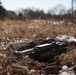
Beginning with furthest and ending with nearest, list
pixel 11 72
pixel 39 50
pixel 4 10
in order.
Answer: pixel 4 10, pixel 39 50, pixel 11 72

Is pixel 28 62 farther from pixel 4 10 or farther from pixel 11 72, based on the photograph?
pixel 4 10

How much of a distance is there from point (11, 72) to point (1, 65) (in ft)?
1.05

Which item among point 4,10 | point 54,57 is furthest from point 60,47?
point 4,10

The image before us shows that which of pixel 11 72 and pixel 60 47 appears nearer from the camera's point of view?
pixel 11 72

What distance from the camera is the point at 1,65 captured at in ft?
14.0

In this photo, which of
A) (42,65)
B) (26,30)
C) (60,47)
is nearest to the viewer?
(42,65)

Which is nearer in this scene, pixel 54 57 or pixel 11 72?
pixel 11 72

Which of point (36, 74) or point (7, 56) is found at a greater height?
point (7, 56)

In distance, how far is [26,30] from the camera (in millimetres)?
10445

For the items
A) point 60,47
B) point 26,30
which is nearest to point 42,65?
point 60,47

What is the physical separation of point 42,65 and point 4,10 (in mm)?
34237

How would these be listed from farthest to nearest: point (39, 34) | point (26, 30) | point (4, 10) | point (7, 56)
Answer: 1. point (4, 10)
2. point (26, 30)
3. point (39, 34)
4. point (7, 56)

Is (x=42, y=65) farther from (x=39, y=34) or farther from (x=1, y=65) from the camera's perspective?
(x=39, y=34)

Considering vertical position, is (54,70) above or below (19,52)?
below
